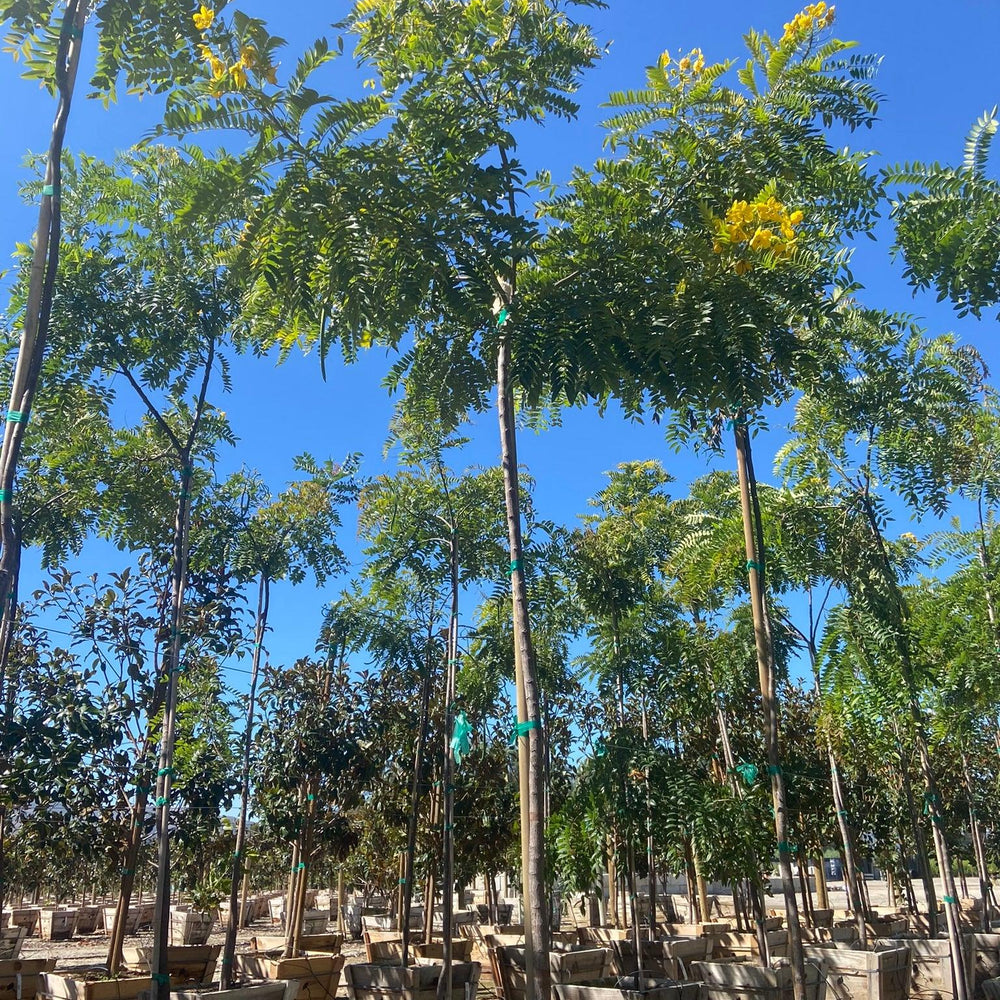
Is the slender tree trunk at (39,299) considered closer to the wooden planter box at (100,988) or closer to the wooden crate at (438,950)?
the wooden planter box at (100,988)

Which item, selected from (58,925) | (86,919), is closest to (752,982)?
(58,925)

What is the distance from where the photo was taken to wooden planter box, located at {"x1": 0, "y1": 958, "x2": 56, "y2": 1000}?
10025 mm

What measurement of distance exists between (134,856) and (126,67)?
832cm

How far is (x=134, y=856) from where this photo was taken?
9180 millimetres

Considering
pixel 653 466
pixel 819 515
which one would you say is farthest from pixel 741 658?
pixel 653 466

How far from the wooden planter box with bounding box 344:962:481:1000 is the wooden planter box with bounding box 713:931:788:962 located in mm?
5209

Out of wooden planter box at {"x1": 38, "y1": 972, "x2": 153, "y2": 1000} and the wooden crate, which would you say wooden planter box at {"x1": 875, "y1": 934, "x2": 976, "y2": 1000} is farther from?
wooden planter box at {"x1": 38, "y1": 972, "x2": 153, "y2": 1000}

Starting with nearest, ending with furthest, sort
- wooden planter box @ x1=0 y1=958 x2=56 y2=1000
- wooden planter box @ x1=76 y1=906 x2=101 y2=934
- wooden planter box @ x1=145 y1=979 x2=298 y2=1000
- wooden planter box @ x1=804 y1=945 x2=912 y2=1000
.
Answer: wooden planter box @ x1=145 y1=979 x2=298 y2=1000 → wooden planter box @ x1=804 y1=945 x2=912 y2=1000 → wooden planter box @ x1=0 y1=958 x2=56 y2=1000 → wooden planter box @ x1=76 y1=906 x2=101 y2=934

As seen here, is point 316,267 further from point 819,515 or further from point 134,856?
point 134,856

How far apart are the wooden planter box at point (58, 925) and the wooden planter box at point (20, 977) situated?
17.4m

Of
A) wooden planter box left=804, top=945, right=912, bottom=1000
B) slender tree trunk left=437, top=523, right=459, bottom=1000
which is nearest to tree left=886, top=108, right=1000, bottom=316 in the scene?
slender tree trunk left=437, top=523, right=459, bottom=1000

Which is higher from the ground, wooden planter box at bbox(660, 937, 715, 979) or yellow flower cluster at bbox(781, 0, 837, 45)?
yellow flower cluster at bbox(781, 0, 837, 45)

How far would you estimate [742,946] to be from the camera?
13398 millimetres

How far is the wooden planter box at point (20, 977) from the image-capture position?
1002 cm
